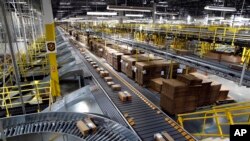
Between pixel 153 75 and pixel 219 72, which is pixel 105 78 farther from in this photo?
pixel 219 72

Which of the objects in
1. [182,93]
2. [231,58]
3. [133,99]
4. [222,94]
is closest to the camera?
[182,93]

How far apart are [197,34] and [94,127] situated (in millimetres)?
10185

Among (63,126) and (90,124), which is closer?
(90,124)

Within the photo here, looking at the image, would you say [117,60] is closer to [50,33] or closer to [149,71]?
[149,71]

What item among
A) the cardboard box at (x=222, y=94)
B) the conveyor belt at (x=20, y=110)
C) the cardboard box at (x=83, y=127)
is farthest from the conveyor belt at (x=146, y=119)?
the cardboard box at (x=222, y=94)

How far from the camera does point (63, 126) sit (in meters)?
4.70

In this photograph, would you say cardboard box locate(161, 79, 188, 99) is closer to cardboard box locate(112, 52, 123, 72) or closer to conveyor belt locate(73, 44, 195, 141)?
conveyor belt locate(73, 44, 195, 141)

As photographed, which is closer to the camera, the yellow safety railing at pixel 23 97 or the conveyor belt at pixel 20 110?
the yellow safety railing at pixel 23 97

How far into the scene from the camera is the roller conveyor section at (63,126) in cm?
439

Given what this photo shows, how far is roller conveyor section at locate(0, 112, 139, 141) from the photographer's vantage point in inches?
173

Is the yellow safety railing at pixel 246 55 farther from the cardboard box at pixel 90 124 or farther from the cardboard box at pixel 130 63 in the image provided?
the cardboard box at pixel 130 63

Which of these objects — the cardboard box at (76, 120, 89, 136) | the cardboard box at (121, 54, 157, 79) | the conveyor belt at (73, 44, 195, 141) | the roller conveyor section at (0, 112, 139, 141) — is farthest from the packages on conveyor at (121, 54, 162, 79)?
the cardboard box at (76, 120, 89, 136)

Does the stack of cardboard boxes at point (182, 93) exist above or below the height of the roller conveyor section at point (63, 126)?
below

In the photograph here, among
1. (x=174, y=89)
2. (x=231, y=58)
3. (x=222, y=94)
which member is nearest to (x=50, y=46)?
(x=174, y=89)
